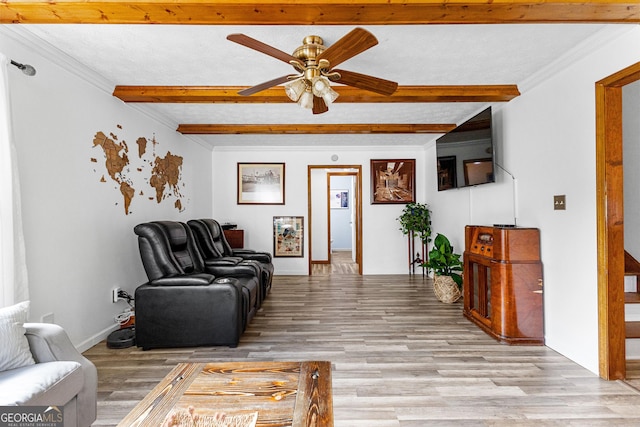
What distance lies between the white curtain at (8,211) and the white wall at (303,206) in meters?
4.49

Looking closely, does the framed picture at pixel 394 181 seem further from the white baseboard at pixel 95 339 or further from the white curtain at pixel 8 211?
the white curtain at pixel 8 211

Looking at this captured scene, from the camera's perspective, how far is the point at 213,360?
111 inches

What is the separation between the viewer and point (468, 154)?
4.01 meters

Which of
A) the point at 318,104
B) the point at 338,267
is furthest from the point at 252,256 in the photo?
the point at 338,267

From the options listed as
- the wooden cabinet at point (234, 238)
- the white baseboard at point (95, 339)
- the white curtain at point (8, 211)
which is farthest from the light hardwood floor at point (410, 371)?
the wooden cabinet at point (234, 238)

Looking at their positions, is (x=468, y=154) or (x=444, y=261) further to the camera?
(x=444, y=261)

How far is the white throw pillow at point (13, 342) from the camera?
160 centimetres

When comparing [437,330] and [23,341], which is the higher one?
[23,341]

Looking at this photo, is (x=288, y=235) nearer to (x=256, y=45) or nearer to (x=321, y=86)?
(x=321, y=86)

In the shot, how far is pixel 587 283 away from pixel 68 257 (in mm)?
4149

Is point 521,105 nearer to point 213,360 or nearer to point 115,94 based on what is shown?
point 213,360

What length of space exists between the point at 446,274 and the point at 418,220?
1.70m

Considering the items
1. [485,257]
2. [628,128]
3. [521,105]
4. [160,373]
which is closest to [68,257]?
[160,373]

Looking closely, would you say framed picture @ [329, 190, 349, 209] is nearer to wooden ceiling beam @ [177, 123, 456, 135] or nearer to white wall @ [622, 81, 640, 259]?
wooden ceiling beam @ [177, 123, 456, 135]
